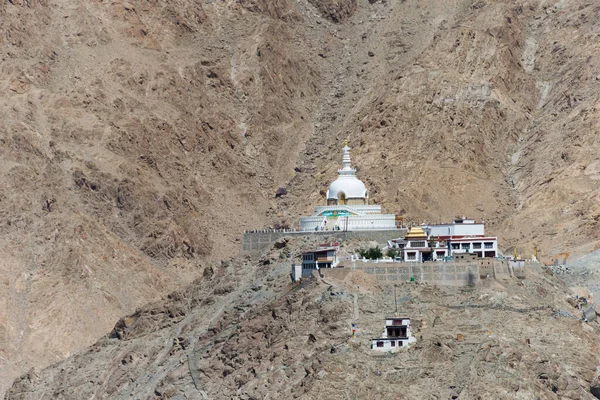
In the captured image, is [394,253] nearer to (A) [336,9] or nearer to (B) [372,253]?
(B) [372,253]

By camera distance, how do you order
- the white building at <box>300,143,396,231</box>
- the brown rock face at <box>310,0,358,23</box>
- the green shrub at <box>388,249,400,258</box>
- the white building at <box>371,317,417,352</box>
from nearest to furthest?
the white building at <box>371,317,417,352</box> → the green shrub at <box>388,249,400,258</box> → the white building at <box>300,143,396,231</box> → the brown rock face at <box>310,0,358,23</box>

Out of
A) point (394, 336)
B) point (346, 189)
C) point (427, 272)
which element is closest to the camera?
point (394, 336)

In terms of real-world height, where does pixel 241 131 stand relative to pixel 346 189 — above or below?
above

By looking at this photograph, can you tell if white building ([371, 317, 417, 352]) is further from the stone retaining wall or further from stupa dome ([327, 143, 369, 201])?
stupa dome ([327, 143, 369, 201])

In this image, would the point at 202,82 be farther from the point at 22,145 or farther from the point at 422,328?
the point at 422,328

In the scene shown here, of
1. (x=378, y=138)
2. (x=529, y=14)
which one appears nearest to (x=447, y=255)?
(x=378, y=138)

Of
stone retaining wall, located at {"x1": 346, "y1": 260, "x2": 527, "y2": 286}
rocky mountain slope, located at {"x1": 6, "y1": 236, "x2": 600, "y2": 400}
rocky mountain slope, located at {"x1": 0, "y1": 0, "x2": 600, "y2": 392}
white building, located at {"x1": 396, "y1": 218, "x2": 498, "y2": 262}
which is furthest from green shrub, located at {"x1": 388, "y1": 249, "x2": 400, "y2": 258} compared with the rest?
rocky mountain slope, located at {"x1": 0, "y1": 0, "x2": 600, "y2": 392}

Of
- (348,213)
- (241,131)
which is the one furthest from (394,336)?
(241,131)
